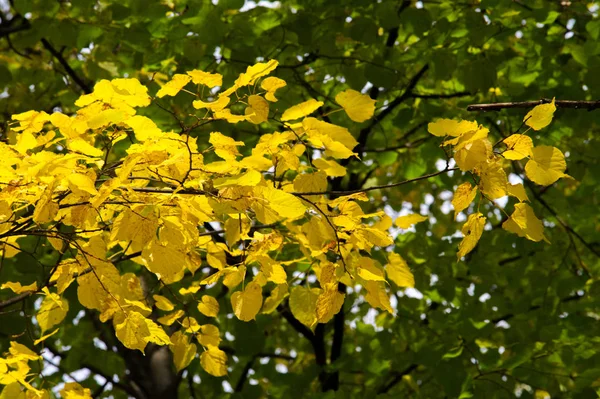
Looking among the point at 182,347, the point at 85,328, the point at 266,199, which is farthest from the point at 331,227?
the point at 85,328

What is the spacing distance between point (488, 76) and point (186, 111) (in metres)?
1.48

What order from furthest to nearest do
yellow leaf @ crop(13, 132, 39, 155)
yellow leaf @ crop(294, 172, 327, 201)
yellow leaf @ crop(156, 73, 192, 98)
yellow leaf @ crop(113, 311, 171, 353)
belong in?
yellow leaf @ crop(294, 172, 327, 201) < yellow leaf @ crop(113, 311, 171, 353) < yellow leaf @ crop(156, 73, 192, 98) < yellow leaf @ crop(13, 132, 39, 155)

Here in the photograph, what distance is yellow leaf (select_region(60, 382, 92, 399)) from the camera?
7.72 ft

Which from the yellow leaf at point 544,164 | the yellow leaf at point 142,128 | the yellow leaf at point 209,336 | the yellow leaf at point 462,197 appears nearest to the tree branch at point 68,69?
the yellow leaf at point 209,336

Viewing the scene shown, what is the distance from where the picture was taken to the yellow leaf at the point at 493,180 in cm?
175

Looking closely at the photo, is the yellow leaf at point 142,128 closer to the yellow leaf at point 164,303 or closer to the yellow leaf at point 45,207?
the yellow leaf at point 45,207

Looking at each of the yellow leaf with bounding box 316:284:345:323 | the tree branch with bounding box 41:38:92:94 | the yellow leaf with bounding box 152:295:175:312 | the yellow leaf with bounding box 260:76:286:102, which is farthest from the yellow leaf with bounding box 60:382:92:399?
the tree branch with bounding box 41:38:92:94

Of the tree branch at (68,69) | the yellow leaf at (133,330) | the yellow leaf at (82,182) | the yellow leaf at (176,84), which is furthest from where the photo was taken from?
the tree branch at (68,69)

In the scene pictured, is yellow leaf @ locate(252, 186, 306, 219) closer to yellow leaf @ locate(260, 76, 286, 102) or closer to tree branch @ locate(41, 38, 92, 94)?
yellow leaf @ locate(260, 76, 286, 102)

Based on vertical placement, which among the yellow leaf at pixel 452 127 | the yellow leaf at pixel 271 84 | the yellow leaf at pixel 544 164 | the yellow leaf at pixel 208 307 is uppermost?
the yellow leaf at pixel 452 127

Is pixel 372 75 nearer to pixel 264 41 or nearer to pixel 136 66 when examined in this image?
pixel 264 41

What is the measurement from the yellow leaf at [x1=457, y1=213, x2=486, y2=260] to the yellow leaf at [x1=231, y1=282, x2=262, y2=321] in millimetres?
600

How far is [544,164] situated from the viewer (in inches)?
69.5

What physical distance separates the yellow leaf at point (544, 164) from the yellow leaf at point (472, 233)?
6.2 inches
